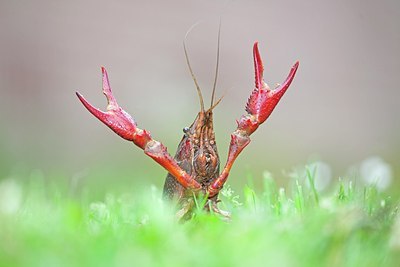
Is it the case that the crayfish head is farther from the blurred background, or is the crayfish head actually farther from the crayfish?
the blurred background

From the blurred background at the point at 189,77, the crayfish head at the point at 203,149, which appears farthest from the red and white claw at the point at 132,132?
the blurred background at the point at 189,77

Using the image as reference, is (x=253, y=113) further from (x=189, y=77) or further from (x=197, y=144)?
(x=189, y=77)

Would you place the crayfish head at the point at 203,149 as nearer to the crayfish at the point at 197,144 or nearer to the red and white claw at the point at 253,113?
the crayfish at the point at 197,144

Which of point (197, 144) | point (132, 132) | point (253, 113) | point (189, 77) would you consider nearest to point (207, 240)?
point (132, 132)

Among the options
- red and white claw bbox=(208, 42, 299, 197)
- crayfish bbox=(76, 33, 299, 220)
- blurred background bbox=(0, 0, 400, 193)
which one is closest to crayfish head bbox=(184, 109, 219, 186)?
crayfish bbox=(76, 33, 299, 220)

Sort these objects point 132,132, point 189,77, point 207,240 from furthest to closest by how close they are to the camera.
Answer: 1. point 189,77
2. point 132,132
3. point 207,240

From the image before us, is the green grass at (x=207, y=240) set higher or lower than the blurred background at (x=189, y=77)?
lower
